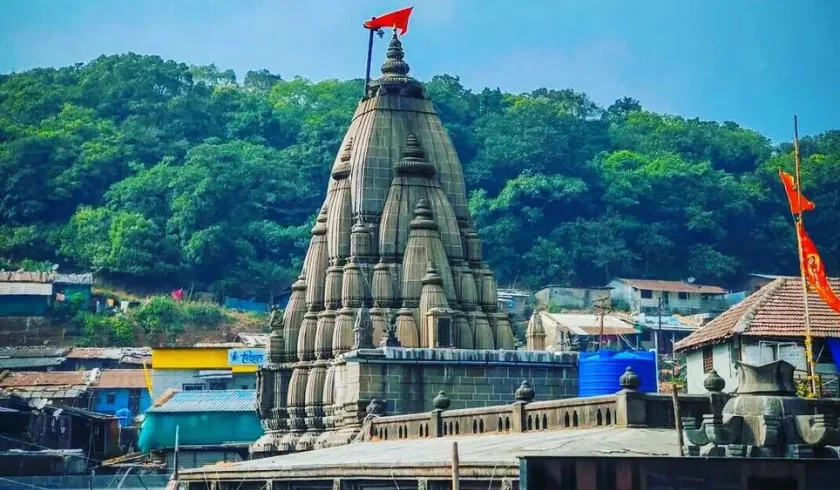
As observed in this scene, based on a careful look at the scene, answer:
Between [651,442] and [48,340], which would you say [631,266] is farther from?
[651,442]

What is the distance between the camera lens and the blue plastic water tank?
119 ft

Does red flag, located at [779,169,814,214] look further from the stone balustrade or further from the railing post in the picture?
the railing post

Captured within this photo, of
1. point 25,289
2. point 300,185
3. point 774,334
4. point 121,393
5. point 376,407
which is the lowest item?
point 376,407

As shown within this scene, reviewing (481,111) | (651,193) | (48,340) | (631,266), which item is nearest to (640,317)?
(631,266)

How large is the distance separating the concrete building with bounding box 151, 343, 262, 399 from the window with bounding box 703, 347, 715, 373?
111 feet

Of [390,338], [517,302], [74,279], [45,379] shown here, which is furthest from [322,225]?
[74,279]

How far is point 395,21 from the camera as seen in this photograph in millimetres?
45281

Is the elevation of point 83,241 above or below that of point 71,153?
below

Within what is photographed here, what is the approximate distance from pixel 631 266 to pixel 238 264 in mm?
26192

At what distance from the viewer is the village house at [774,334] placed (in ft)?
117

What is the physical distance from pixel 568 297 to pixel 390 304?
5127 centimetres

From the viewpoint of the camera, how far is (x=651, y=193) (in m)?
106

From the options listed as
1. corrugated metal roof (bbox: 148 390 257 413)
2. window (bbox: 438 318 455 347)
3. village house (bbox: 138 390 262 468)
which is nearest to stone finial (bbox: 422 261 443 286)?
window (bbox: 438 318 455 347)

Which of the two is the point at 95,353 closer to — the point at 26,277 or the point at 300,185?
the point at 26,277
